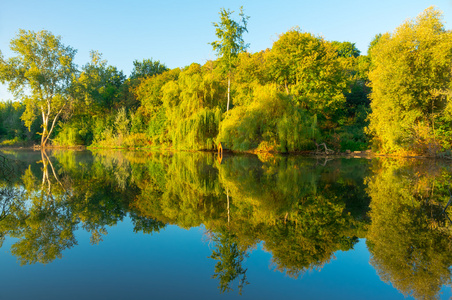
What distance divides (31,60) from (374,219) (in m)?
41.8

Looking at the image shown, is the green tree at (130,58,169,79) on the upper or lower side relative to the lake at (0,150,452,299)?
upper

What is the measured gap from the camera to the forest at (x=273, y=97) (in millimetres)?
19984

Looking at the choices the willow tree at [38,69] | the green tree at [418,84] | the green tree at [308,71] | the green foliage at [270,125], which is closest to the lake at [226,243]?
the green foliage at [270,125]

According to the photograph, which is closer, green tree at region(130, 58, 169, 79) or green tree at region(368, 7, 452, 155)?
green tree at region(368, 7, 452, 155)

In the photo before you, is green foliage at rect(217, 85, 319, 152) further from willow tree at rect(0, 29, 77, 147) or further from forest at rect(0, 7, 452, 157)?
willow tree at rect(0, 29, 77, 147)

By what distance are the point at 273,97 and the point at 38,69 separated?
29.7 m

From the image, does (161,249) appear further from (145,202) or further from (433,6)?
(433,6)

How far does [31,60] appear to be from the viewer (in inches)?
1419

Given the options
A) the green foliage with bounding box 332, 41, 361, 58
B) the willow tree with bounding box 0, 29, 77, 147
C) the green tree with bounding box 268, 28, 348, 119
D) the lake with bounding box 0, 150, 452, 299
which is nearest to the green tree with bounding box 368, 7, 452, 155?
the green tree with bounding box 268, 28, 348, 119

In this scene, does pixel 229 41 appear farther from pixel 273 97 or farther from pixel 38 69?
pixel 38 69

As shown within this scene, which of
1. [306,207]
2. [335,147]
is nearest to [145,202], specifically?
[306,207]

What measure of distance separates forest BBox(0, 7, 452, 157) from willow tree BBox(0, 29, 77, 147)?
0.38 ft

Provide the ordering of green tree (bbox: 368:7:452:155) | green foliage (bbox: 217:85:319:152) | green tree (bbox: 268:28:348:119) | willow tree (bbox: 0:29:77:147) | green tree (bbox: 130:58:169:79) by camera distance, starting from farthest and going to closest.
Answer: green tree (bbox: 130:58:169:79) → willow tree (bbox: 0:29:77:147) → green tree (bbox: 268:28:348:119) → green foliage (bbox: 217:85:319:152) → green tree (bbox: 368:7:452:155)

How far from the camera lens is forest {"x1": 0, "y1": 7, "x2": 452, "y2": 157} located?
20.0 m
